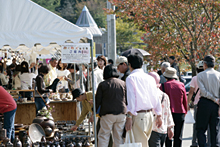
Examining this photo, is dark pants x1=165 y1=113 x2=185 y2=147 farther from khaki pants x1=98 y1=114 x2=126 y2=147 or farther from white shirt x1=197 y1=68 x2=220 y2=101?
khaki pants x1=98 y1=114 x2=126 y2=147

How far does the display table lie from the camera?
952 cm

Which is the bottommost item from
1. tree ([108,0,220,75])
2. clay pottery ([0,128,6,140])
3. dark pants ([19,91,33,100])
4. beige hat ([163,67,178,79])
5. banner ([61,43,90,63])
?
clay pottery ([0,128,6,140])

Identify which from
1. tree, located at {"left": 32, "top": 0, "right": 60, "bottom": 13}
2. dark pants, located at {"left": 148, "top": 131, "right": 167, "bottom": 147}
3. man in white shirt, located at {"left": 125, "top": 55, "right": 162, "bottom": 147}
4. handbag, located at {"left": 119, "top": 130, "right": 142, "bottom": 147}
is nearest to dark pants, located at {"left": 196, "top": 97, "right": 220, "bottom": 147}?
dark pants, located at {"left": 148, "top": 131, "right": 167, "bottom": 147}

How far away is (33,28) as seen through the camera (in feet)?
19.5

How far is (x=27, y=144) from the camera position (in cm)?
521

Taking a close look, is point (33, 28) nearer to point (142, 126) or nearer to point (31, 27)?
point (31, 27)

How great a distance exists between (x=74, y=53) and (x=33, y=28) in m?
1.04

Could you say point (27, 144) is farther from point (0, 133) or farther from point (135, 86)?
point (135, 86)

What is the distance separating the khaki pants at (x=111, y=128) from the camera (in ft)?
17.2

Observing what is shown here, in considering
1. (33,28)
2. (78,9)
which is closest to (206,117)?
(33,28)

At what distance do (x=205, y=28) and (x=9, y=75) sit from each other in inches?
349

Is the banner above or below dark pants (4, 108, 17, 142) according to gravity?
above

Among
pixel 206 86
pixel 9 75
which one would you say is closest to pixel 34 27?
pixel 206 86

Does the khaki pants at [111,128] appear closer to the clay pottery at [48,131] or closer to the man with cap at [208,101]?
the clay pottery at [48,131]
